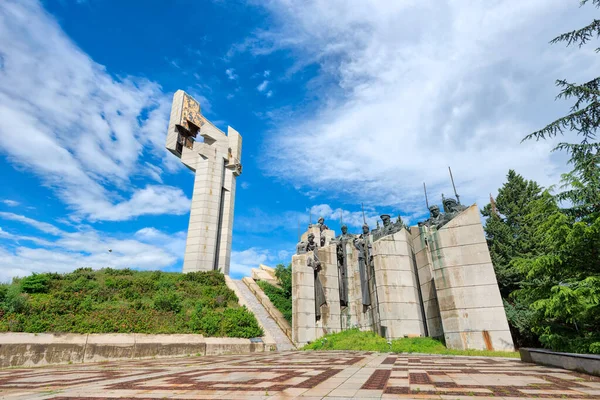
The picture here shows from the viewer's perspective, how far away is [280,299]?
25.8 metres

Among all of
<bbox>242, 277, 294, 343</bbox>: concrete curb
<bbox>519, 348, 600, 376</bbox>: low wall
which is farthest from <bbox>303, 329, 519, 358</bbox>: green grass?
<bbox>242, 277, 294, 343</bbox>: concrete curb

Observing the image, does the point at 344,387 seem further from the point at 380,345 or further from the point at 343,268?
the point at 343,268

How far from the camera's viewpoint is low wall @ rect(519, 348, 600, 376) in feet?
19.6

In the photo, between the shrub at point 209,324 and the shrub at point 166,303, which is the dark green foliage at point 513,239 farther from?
Answer: the shrub at point 166,303

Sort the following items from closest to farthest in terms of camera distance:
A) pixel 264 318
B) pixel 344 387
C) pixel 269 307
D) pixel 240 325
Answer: pixel 344 387
pixel 240 325
pixel 264 318
pixel 269 307

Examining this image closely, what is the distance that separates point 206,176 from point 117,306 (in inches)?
692

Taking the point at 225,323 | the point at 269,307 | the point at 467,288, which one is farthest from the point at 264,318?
the point at 467,288

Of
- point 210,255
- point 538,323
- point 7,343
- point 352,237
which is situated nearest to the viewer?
point 538,323

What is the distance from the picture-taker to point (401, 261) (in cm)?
1638

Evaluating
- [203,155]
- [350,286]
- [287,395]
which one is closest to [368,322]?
[350,286]

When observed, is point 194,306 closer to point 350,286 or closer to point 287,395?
point 350,286

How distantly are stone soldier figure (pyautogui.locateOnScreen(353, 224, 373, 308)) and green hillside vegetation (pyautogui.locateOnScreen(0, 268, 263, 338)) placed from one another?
6.69 metres

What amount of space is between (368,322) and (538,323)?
10.0 meters

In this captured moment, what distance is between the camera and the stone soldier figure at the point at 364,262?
1864 centimetres
